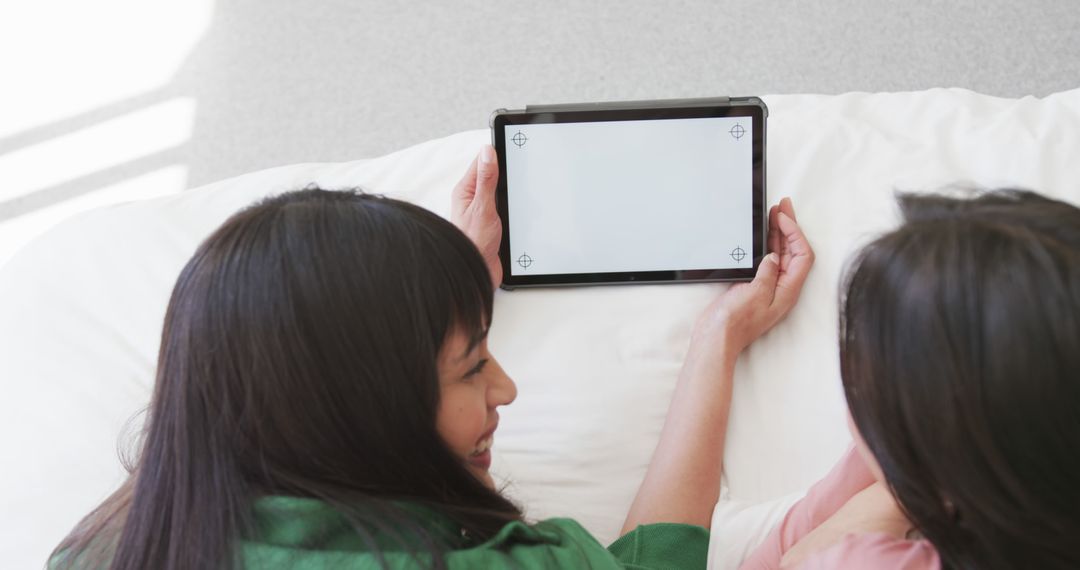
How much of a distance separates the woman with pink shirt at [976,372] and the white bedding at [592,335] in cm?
28

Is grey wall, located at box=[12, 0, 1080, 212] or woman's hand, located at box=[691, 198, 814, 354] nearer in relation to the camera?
woman's hand, located at box=[691, 198, 814, 354]

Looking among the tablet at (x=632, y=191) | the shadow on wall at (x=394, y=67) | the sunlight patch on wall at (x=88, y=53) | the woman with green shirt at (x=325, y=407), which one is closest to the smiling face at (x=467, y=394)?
the woman with green shirt at (x=325, y=407)

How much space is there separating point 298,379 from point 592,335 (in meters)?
0.43

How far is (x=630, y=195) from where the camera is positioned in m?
1.00

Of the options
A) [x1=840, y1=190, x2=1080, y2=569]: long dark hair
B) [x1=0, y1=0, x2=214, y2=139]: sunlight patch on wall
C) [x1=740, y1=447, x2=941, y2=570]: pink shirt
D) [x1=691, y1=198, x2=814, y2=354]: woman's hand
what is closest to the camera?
[x1=840, y1=190, x2=1080, y2=569]: long dark hair

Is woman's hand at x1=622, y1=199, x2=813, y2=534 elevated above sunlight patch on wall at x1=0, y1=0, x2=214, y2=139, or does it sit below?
below

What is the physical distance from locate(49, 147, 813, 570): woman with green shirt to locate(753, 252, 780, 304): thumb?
0.36 m

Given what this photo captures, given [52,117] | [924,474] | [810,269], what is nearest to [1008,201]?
[924,474]

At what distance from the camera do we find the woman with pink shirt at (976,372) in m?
0.53

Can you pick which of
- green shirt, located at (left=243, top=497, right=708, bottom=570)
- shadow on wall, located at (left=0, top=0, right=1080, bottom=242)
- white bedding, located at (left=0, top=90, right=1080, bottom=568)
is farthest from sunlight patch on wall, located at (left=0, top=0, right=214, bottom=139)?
green shirt, located at (left=243, top=497, right=708, bottom=570)

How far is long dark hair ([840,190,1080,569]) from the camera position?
20.7 inches

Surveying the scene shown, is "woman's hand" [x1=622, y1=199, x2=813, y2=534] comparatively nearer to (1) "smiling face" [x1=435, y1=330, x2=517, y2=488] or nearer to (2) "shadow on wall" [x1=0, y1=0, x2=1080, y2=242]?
(1) "smiling face" [x1=435, y1=330, x2=517, y2=488]

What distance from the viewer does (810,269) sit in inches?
38.8

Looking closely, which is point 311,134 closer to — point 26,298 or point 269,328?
point 26,298
